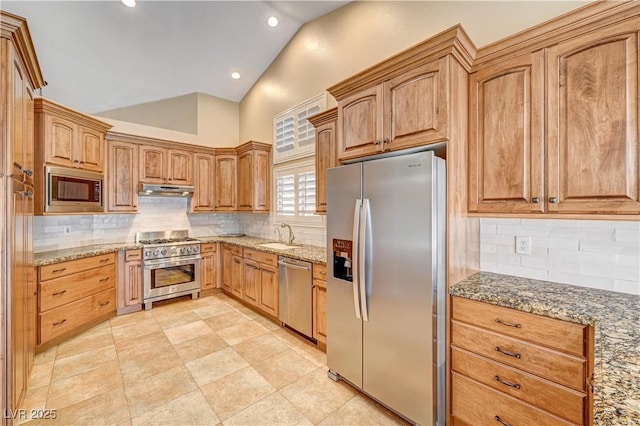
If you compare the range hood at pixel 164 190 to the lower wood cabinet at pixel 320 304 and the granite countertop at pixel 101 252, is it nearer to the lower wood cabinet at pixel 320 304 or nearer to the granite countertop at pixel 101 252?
the granite countertop at pixel 101 252

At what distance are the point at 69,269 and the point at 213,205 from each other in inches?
87.9

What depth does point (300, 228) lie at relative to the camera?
13.5 ft

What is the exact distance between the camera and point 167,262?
421cm

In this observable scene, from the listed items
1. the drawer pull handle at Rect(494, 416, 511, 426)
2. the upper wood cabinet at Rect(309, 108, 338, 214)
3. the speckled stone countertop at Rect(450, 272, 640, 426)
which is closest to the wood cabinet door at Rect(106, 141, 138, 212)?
the upper wood cabinet at Rect(309, 108, 338, 214)

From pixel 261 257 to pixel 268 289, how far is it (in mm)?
436

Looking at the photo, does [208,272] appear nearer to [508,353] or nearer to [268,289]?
[268,289]

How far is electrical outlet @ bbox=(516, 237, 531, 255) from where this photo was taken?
2.06 meters

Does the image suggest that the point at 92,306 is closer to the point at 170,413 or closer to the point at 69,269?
the point at 69,269

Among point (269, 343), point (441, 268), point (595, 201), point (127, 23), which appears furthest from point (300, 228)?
point (127, 23)

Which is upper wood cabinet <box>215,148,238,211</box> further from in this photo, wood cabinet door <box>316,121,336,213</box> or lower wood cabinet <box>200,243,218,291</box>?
wood cabinet door <box>316,121,336,213</box>

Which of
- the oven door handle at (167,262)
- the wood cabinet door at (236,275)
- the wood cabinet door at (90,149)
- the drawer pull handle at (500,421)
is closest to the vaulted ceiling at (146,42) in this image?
the wood cabinet door at (90,149)

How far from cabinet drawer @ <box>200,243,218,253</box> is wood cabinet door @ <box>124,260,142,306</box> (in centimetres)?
90

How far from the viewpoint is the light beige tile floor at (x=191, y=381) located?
2014 millimetres

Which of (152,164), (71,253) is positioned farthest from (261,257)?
(152,164)
